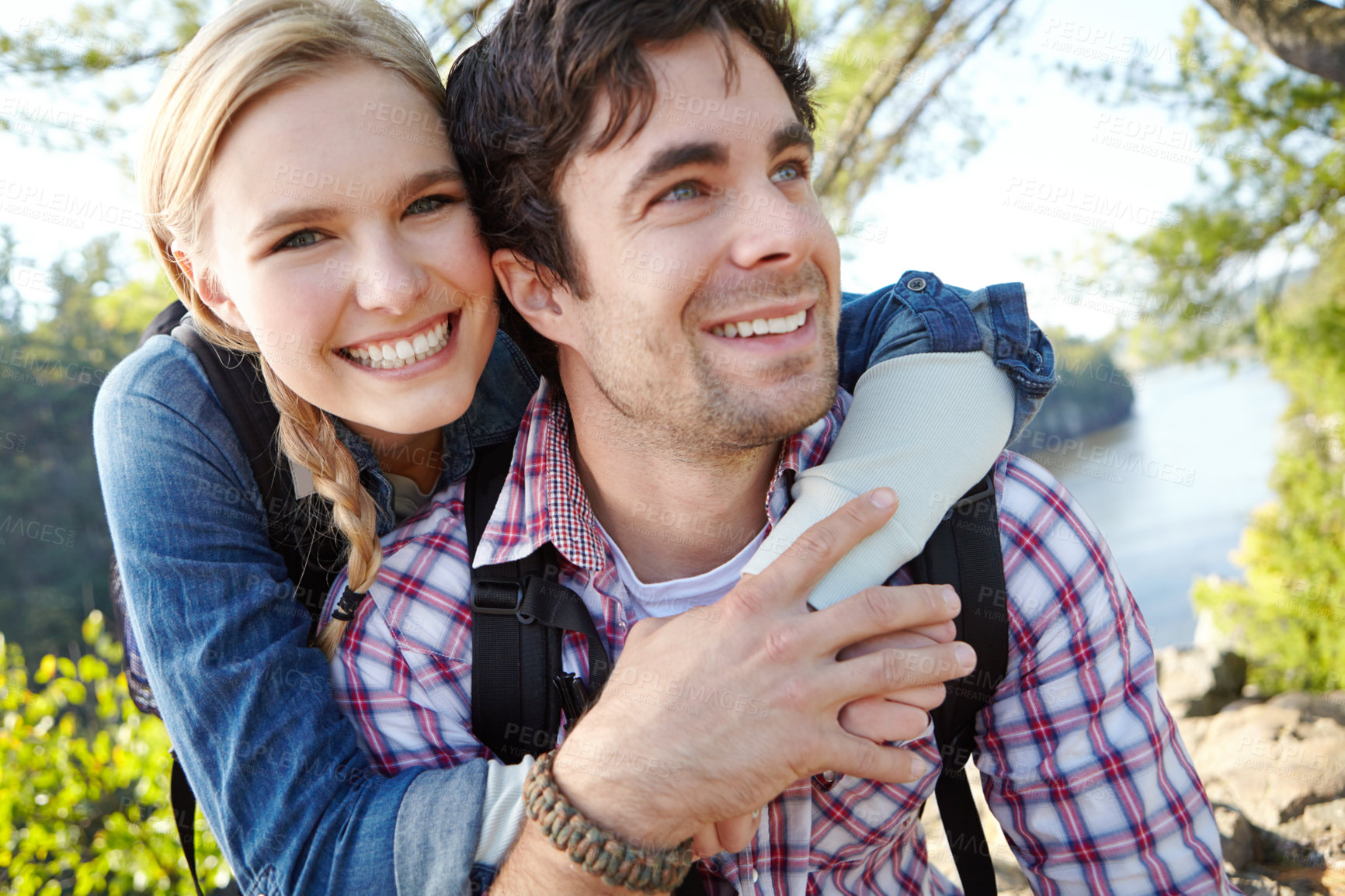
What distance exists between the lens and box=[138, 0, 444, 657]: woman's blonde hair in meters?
1.47

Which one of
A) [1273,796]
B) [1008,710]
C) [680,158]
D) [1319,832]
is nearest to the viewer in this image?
[680,158]

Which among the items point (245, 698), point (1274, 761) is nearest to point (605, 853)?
point (245, 698)

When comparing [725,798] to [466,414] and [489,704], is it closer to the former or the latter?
[489,704]

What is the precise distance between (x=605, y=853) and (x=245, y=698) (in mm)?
670

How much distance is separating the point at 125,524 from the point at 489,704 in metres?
0.73

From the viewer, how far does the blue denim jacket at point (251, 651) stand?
141 centimetres

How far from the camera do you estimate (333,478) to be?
5.45 feet

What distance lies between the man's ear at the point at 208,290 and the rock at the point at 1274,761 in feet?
10.8

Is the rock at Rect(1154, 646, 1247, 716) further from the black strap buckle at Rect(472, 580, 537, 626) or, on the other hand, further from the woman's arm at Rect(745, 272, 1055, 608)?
the black strap buckle at Rect(472, 580, 537, 626)

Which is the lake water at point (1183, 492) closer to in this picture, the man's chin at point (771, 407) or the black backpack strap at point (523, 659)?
the man's chin at point (771, 407)

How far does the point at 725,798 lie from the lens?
128 cm

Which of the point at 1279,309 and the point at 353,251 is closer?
the point at 353,251

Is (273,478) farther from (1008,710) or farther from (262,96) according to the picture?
(1008,710)

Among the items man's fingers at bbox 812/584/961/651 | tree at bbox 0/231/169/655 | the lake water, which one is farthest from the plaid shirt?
tree at bbox 0/231/169/655
